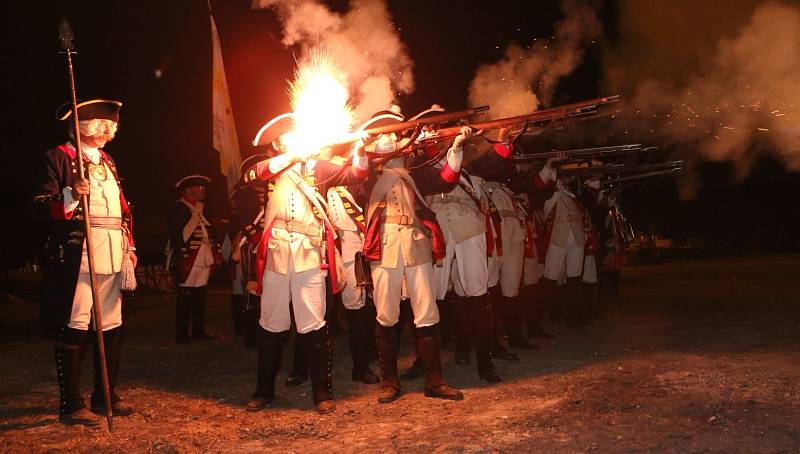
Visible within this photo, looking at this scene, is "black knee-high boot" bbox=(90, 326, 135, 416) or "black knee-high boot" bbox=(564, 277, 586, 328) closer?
"black knee-high boot" bbox=(90, 326, 135, 416)

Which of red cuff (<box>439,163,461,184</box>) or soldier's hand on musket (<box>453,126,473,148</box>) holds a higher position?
soldier's hand on musket (<box>453,126,473,148</box>)

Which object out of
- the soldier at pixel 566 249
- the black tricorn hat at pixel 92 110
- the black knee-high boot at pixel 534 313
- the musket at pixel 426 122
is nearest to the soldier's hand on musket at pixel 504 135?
the musket at pixel 426 122

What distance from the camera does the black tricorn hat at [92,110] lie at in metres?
5.64

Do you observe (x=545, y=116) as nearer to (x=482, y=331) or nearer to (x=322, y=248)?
(x=482, y=331)

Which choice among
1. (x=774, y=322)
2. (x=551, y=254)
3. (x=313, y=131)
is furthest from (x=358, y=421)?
(x=774, y=322)

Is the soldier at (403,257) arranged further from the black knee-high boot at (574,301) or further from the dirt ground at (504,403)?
the black knee-high boot at (574,301)

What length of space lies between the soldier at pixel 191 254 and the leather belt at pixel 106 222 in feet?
14.4

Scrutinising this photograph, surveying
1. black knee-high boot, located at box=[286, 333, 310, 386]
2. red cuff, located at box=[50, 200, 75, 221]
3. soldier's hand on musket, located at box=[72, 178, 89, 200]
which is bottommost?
black knee-high boot, located at box=[286, 333, 310, 386]

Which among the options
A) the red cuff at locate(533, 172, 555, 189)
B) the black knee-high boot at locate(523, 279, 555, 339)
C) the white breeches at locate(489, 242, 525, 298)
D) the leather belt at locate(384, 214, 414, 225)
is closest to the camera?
the leather belt at locate(384, 214, 414, 225)

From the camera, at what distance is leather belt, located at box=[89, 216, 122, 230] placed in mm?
5648

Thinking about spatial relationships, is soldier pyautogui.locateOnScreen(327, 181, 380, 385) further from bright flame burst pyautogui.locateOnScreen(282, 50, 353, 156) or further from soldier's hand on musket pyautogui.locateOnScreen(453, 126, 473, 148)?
soldier's hand on musket pyautogui.locateOnScreen(453, 126, 473, 148)

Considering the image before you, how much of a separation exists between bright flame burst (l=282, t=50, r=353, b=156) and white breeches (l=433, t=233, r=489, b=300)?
5.30ft

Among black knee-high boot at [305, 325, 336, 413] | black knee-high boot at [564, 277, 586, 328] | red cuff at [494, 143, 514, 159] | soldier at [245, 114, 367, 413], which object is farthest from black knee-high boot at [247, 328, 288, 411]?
black knee-high boot at [564, 277, 586, 328]

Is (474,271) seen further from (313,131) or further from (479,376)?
(313,131)
